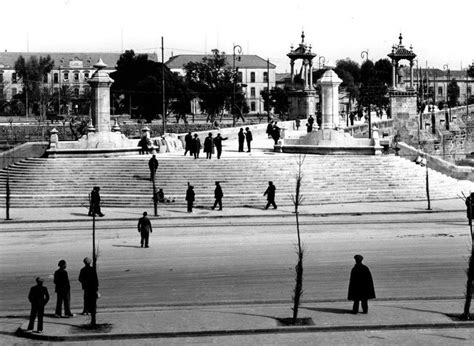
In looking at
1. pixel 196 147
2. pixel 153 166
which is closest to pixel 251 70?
pixel 196 147

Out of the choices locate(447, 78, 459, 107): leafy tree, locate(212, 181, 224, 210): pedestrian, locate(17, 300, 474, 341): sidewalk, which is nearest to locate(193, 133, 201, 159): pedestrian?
locate(212, 181, 224, 210): pedestrian

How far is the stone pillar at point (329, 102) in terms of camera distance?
133ft

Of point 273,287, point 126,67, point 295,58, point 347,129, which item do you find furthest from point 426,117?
point 273,287

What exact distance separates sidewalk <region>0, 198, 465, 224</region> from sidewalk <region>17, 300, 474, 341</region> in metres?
13.5

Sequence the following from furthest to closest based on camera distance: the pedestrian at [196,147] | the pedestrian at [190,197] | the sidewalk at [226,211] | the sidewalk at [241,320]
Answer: the pedestrian at [196,147] < the pedestrian at [190,197] < the sidewalk at [226,211] < the sidewalk at [241,320]

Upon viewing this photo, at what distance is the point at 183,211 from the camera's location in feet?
99.7

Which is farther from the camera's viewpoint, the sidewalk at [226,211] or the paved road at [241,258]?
the sidewalk at [226,211]

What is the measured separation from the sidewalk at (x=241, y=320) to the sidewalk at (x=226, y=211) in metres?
13.5

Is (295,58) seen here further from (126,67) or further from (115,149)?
(115,149)

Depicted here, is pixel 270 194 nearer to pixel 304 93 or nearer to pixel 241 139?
pixel 241 139

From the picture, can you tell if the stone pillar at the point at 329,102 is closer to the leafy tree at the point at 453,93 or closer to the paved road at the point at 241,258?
the paved road at the point at 241,258

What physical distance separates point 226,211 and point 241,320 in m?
16.0

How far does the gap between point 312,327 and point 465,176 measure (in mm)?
27097

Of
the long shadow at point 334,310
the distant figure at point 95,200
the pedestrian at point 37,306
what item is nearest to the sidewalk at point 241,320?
the long shadow at point 334,310
